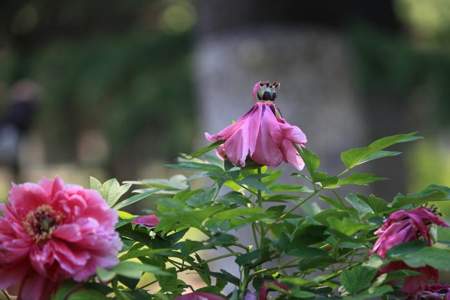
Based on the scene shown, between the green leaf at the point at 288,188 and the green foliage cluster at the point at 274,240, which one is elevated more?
the green leaf at the point at 288,188

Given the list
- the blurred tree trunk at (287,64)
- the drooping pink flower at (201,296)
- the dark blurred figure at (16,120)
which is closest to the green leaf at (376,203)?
the drooping pink flower at (201,296)

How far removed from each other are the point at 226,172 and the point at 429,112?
25.5 feet

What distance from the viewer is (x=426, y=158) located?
16.2 metres

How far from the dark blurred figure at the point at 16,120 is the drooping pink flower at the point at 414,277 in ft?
34.0

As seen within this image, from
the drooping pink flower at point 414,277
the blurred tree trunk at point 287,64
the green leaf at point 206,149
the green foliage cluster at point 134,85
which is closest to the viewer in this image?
the drooping pink flower at point 414,277

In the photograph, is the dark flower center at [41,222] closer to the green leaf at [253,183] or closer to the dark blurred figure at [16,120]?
the green leaf at [253,183]

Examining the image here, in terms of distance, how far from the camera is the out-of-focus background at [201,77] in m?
5.97

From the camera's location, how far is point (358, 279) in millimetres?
1135

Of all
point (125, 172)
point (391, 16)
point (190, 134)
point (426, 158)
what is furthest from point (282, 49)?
point (426, 158)

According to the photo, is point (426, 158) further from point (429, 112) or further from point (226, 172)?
point (226, 172)

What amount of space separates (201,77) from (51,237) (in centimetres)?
548

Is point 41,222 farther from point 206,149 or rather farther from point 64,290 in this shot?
point 206,149

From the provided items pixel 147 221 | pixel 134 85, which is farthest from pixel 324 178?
pixel 134 85

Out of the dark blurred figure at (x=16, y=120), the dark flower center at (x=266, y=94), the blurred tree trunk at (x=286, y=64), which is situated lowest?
the dark blurred figure at (x=16, y=120)
